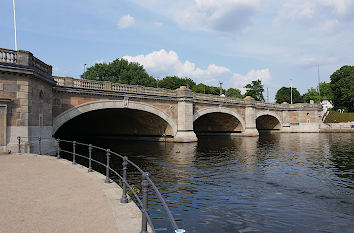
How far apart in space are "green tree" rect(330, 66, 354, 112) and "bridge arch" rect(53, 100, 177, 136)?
60.0 meters

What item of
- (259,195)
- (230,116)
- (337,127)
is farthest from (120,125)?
(337,127)

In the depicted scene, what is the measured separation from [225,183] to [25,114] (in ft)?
40.7

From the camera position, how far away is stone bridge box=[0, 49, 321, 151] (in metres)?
15.5

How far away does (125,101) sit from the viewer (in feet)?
84.1

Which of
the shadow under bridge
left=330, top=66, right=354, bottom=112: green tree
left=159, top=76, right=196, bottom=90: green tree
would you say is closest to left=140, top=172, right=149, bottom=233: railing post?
the shadow under bridge

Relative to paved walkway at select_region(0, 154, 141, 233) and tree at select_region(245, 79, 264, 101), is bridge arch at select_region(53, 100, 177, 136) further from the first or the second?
tree at select_region(245, 79, 264, 101)

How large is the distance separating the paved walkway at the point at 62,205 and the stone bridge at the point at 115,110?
334 inches

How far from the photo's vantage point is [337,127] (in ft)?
187

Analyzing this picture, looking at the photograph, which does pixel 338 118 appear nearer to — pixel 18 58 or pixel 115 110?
pixel 115 110

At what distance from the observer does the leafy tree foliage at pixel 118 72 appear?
221 feet

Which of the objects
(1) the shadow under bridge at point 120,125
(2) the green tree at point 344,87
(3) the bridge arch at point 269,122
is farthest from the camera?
(2) the green tree at point 344,87

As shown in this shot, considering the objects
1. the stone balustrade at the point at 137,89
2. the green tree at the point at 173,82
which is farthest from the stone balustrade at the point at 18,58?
the green tree at the point at 173,82

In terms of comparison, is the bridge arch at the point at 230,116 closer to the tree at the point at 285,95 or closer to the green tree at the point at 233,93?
the tree at the point at 285,95

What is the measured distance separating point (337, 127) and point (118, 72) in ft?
177
